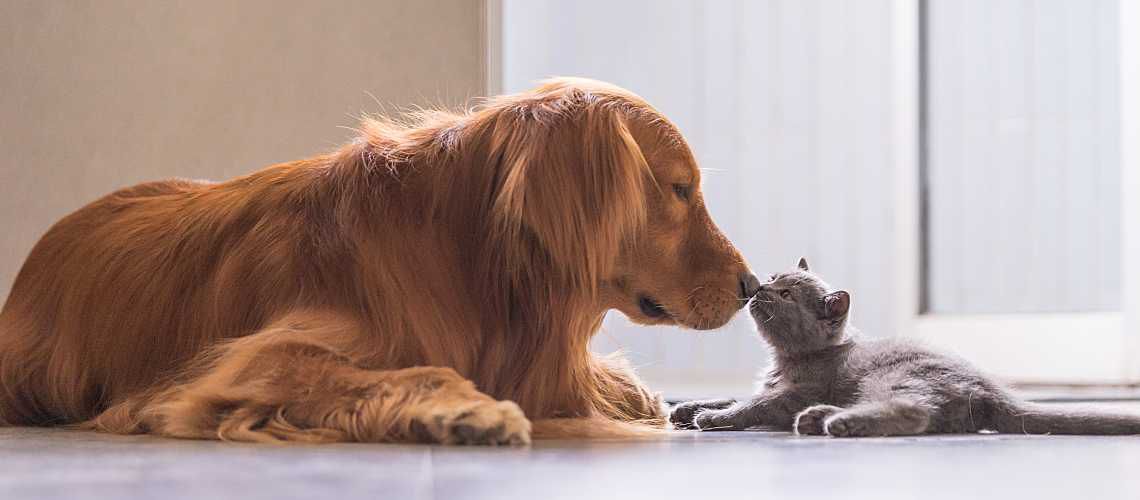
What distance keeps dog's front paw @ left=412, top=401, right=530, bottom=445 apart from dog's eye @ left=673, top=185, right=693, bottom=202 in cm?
46

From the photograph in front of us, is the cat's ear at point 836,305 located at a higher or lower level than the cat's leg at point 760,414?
higher

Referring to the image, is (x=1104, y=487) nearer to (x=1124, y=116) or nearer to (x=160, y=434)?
(x=160, y=434)

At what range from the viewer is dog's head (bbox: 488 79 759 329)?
5.08 ft

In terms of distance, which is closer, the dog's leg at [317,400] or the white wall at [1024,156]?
the dog's leg at [317,400]

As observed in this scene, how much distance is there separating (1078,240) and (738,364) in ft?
3.91

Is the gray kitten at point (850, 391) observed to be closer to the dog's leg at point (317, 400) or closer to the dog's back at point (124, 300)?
the dog's leg at point (317, 400)

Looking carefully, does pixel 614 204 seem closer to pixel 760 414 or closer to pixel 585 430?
pixel 585 430

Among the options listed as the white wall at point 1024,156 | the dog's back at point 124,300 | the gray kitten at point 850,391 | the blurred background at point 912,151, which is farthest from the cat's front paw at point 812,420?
Result: the white wall at point 1024,156

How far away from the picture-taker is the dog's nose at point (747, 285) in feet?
5.53

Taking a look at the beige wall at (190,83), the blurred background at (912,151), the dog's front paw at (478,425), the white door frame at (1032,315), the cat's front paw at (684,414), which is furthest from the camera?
the blurred background at (912,151)

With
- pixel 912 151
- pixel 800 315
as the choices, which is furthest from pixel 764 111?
pixel 800 315

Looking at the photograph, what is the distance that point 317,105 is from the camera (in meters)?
3.29

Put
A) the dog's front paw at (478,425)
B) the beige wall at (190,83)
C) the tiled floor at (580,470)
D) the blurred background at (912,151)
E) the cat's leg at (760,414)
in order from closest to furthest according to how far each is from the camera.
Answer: the tiled floor at (580,470) → the dog's front paw at (478,425) → the cat's leg at (760,414) → the beige wall at (190,83) → the blurred background at (912,151)

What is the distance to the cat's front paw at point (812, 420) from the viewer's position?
1.63 metres
